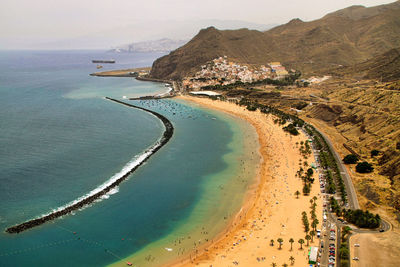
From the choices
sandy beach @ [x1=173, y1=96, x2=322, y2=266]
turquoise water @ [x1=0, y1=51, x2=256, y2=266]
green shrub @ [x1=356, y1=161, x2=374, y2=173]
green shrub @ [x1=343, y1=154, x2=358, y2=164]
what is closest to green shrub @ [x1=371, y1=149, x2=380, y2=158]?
green shrub @ [x1=343, y1=154, x2=358, y2=164]

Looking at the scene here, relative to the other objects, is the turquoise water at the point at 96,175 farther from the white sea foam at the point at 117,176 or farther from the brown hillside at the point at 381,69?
the brown hillside at the point at 381,69

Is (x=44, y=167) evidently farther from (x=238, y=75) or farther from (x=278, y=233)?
(x=238, y=75)

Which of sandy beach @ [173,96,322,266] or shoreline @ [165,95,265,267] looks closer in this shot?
sandy beach @ [173,96,322,266]

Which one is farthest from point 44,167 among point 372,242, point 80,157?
point 372,242

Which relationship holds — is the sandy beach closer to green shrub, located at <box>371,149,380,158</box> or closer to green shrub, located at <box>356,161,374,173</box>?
green shrub, located at <box>356,161,374,173</box>

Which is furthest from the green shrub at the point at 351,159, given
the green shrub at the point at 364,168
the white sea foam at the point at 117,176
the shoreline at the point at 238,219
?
the white sea foam at the point at 117,176

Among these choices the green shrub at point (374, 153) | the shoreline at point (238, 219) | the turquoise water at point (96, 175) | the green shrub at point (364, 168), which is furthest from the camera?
the green shrub at point (374, 153)
